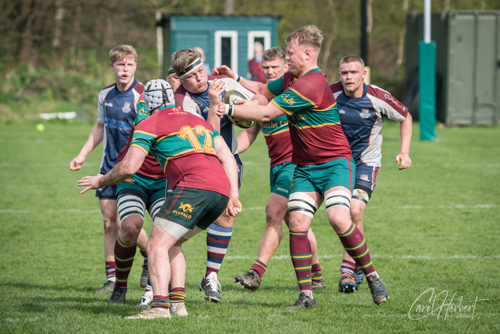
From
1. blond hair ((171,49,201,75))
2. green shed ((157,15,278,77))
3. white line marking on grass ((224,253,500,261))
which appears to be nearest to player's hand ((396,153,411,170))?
white line marking on grass ((224,253,500,261))

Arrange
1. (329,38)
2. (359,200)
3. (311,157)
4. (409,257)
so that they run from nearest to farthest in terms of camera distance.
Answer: (311,157) → (359,200) → (409,257) → (329,38)

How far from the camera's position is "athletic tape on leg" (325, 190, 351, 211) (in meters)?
5.41

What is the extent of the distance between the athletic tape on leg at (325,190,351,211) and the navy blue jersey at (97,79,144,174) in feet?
7.39

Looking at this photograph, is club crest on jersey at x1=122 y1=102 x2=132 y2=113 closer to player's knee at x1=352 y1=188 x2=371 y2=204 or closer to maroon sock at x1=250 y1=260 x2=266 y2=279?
maroon sock at x1=250 y1=260 x2=266 y2=279

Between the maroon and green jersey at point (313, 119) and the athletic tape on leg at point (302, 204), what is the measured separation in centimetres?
31

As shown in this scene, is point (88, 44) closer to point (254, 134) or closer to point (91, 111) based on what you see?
point (91, 111)

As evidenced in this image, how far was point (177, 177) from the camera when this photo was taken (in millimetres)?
5000

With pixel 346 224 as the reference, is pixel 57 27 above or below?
above

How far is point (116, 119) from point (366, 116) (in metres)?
2.50

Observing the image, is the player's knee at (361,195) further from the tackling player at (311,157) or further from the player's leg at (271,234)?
the tackling player at (311,157)

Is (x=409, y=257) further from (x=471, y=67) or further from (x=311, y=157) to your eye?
(x=471, y=67)

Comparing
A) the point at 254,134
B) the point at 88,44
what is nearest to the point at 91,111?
the point at 88,44

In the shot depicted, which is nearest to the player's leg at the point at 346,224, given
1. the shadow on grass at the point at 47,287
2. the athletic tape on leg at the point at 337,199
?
the athletic tape on leg at the point at 337,199

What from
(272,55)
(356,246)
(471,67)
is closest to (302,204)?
(356,246)
